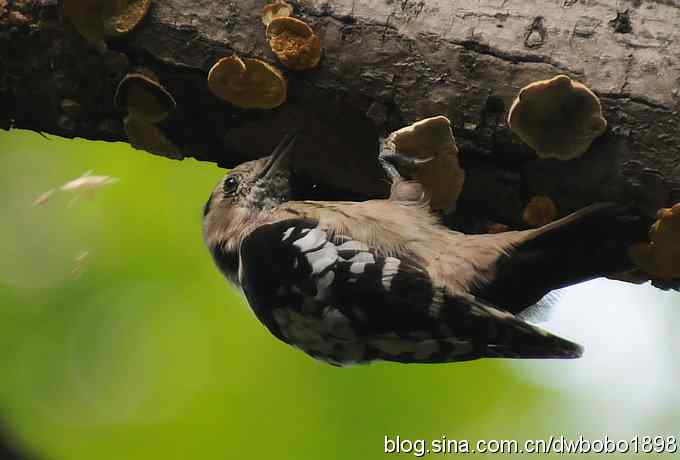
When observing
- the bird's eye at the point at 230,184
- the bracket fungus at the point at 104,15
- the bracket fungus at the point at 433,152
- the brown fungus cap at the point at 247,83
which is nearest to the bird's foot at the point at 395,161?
the bracket fungus at the point at 433,152

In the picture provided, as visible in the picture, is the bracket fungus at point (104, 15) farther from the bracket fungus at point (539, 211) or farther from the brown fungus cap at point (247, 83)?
the bracket fungus at point (539, 211)

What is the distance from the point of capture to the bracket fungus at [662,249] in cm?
267

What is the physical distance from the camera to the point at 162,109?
3.08 m

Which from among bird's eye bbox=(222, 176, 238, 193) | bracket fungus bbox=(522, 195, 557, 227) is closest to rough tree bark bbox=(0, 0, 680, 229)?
bracket fungus bbox=(522, 195, 557, 227)

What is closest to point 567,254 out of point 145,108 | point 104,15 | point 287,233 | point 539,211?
point 539,211

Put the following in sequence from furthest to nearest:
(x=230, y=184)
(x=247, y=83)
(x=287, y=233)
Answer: (x=230, y=184), (x=287, y=233), (x=247, y=83)

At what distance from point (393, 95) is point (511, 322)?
0.83 m

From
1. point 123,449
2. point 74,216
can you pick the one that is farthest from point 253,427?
point 74,216

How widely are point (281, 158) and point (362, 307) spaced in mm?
657

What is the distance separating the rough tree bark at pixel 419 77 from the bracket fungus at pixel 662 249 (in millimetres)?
55

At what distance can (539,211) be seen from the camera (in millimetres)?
2938

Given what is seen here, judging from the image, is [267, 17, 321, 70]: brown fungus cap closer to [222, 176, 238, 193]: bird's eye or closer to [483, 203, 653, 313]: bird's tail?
[222, 176, 238, 193]: bird's eye

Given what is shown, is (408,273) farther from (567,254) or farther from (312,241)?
(567,254)

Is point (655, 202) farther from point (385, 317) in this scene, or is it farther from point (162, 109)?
point (162, 109)
